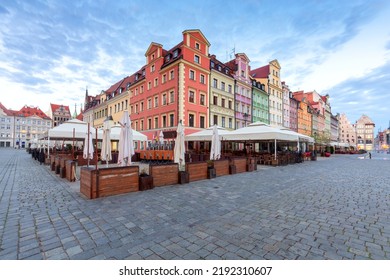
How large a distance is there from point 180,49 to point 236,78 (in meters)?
10.6

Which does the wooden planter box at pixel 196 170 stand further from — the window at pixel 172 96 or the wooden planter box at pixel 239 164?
the window at pixel 172 96

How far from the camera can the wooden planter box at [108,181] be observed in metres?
5.89

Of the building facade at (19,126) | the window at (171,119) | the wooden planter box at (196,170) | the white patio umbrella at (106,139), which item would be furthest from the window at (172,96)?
the building facade at (19,126)

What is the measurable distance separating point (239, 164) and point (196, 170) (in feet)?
12.3

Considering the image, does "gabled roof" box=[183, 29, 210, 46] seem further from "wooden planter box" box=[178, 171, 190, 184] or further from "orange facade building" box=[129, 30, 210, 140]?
"wooden planter box" box=[178, 171, 190, 184]

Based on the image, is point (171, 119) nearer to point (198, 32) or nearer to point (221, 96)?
point (221, 96)

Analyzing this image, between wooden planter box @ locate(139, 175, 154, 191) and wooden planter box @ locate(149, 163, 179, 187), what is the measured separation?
1.11 feet

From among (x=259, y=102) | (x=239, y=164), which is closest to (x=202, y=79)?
(x=259, y=102)

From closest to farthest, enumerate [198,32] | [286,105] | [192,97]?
[192,97]
[198,32]
[286,105]

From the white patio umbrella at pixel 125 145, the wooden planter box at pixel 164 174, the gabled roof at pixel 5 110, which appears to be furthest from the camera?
the gabled roof at pixel 5 110

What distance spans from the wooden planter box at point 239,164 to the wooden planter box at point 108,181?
6191 millimetres

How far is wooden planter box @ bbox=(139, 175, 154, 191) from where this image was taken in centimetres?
689

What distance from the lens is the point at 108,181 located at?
618 centimetres

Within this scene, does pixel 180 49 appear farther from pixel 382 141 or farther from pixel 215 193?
pixel 382 141
